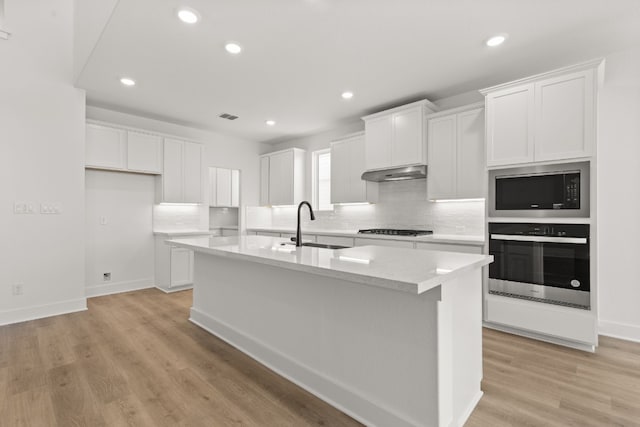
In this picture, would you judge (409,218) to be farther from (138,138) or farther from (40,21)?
(40,21)

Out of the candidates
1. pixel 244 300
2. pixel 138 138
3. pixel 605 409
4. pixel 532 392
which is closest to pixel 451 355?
pixel 532 392

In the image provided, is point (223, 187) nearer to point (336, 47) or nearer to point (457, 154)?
point (336, 47)

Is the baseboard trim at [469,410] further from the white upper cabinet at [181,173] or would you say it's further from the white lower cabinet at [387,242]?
the white upper cabinet at [181,173]

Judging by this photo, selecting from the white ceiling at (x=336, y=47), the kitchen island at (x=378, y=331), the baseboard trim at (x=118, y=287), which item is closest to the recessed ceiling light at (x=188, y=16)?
the white ceiling at (x=336, y=47)

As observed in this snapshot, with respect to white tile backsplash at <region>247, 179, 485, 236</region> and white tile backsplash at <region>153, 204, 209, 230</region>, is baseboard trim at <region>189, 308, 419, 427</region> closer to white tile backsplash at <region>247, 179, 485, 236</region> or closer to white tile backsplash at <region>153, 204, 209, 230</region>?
white tile backsplash at <region>247, 179, 485, 236</region>

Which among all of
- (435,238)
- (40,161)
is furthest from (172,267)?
Answer: (435,238)

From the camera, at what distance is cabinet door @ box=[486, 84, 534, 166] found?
9.78ft

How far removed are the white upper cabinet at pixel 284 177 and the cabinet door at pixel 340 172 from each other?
102cm

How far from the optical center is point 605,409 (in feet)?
6.19

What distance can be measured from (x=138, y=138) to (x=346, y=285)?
438 cm

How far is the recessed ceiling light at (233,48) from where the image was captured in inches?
110

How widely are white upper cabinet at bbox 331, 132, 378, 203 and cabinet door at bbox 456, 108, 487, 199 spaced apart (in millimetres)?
1415

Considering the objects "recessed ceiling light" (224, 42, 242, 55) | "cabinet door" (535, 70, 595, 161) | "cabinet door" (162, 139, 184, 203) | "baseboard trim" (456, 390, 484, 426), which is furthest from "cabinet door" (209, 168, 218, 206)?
"baseboard trim" (456, 390, 484, 426)

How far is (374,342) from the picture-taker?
1.71 m
